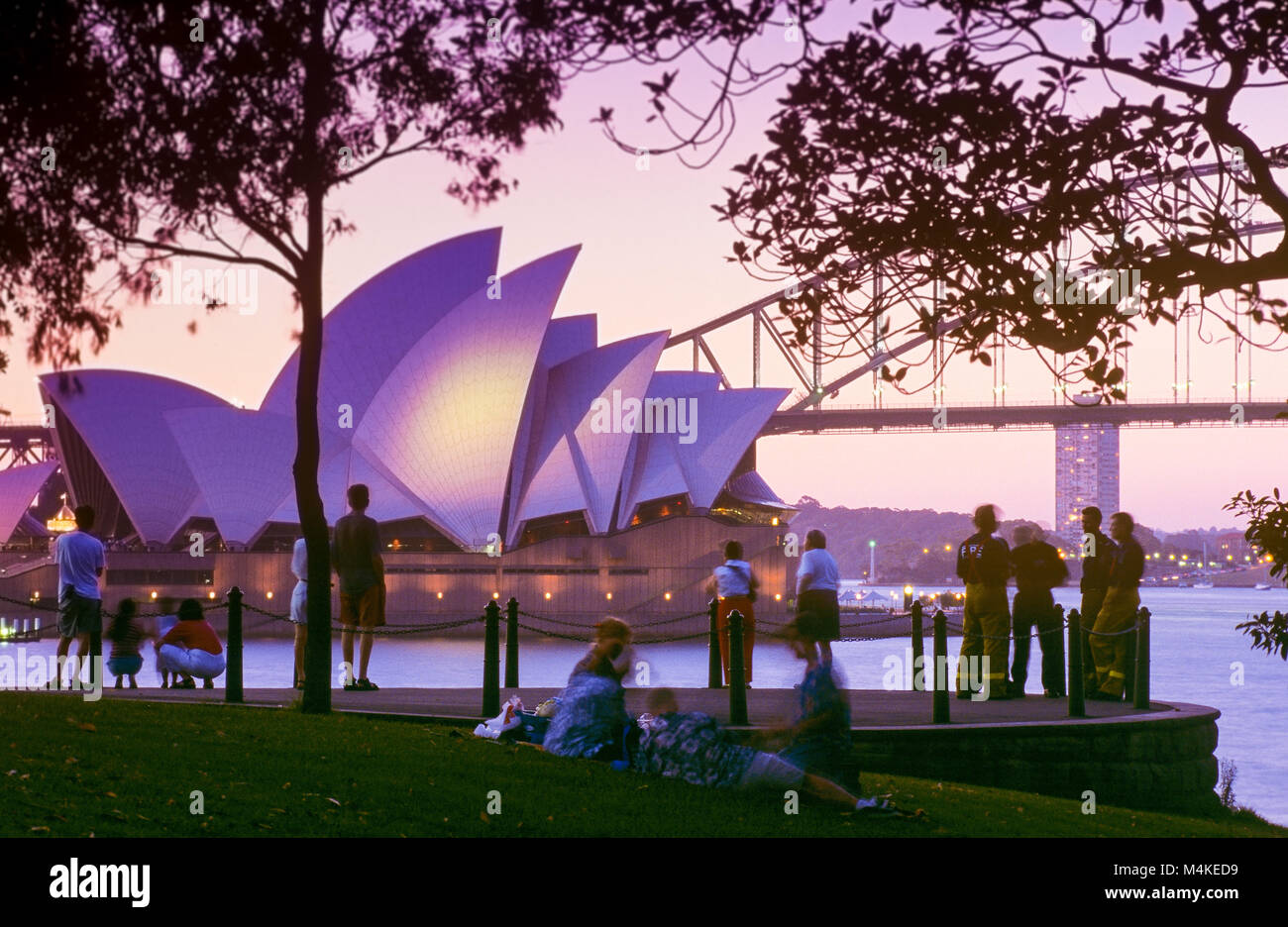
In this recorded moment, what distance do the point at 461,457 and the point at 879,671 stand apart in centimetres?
1674

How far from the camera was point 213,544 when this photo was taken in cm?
5847

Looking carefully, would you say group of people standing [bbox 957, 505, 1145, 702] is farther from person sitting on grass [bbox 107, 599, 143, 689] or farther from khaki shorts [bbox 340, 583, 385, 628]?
person sitting on grass [bbox 107, 599, 143, 689]

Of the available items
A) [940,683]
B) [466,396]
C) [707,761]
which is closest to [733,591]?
[940,683]

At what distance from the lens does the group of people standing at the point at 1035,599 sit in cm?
1184

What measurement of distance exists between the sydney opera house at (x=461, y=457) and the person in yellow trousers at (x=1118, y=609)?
107ft

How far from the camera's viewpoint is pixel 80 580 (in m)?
10.6

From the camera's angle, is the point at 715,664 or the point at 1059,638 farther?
the point at 715,664

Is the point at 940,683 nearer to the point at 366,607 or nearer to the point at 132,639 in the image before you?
the point at 366,607

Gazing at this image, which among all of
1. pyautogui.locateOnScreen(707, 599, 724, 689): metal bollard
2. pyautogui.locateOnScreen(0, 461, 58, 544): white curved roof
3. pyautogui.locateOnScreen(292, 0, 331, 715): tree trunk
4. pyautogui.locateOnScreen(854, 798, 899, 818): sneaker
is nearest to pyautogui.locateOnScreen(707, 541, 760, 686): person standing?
pyautogui.locateOnScreen(707, 599, 724, 689): metal bollard

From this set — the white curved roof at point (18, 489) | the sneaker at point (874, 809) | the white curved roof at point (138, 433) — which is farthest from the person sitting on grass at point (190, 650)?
the white curved roof at point (18, 489)

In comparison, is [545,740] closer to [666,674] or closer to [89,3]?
[89,3]

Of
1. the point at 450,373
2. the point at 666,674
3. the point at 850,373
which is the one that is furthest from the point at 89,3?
the point at 850,373

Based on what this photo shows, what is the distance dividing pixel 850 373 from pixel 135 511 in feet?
101

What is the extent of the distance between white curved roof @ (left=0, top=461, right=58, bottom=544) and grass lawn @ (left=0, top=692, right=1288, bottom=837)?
215ft
